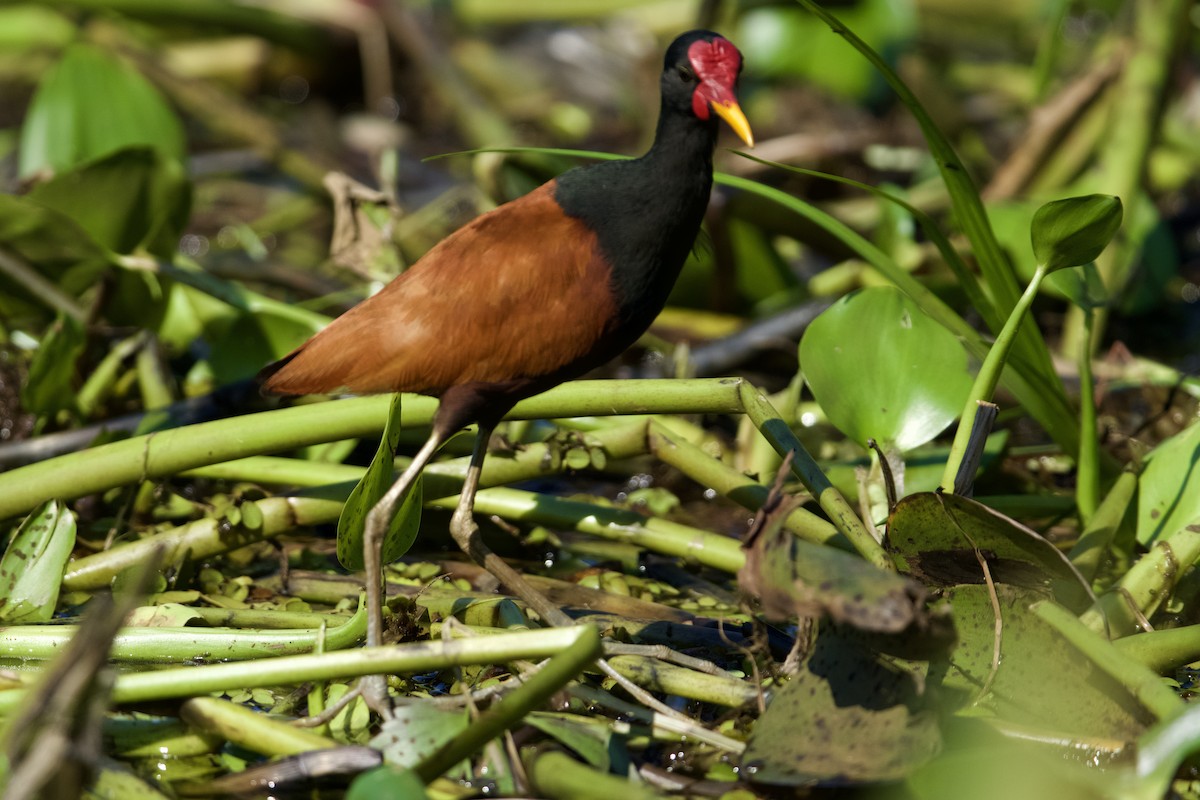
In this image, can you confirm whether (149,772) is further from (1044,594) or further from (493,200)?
(493,200)

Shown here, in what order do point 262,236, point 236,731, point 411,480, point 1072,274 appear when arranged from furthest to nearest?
point 262,236, point 1072,274, point 411,480, point 236,731

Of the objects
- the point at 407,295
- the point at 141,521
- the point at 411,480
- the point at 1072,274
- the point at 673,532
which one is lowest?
the point at 141,521

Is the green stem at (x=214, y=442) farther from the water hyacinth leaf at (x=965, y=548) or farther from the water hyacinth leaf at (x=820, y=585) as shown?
the water hyacinth leaf at (x=820, y=585)

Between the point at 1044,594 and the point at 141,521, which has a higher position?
the point at 1044,594

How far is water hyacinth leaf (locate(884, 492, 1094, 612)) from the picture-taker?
7.20 feet

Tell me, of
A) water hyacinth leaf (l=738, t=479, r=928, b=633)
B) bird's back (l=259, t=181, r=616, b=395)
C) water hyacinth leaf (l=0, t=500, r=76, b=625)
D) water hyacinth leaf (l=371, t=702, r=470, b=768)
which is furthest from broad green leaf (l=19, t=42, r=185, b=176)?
water hyacinth leaf (l=738, t=479, r=928, b=633)

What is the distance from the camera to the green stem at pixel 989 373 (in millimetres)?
2221

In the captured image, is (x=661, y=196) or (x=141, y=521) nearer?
(x=661, y=196)

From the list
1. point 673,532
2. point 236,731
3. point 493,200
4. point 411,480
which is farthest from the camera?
point 493,200

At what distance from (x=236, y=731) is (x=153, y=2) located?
4.56m

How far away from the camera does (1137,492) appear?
2.69m

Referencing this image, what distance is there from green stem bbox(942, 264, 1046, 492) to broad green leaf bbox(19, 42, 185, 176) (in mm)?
2707

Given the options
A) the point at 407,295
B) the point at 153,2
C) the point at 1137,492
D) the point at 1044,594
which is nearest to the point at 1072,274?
the point at 1137,492

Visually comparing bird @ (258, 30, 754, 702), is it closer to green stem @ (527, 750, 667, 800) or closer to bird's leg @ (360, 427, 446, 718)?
bird's leg @ (360, 427, 446, 718)
